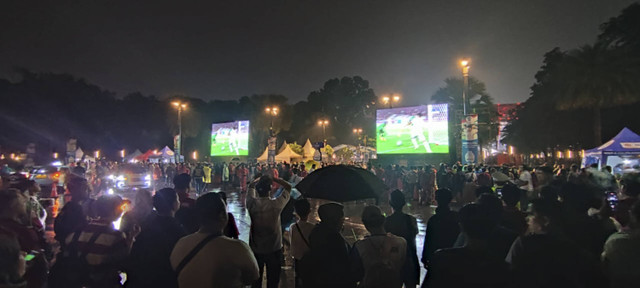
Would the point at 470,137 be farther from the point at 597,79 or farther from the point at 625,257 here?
the point at 597,79

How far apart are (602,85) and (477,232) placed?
34.1 metres

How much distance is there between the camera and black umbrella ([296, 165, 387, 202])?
5.74m

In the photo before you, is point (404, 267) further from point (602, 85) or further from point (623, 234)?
point (602, 85)

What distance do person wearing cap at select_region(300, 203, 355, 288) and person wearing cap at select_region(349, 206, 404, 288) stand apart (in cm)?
14

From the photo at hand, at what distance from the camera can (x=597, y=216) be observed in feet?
14.5

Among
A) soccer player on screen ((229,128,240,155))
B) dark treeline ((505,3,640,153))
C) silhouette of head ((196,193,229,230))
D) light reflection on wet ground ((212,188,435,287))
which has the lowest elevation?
light reflection on wet ground ((212,188,435,287))

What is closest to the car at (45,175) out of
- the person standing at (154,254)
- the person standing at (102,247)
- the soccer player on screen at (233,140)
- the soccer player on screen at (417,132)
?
the soccer player on screen at (233,140)

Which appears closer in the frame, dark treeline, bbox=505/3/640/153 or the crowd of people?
the crowd of people

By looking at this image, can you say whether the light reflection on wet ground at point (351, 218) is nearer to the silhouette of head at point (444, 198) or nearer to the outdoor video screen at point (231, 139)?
the silhouette of head at point (444, 198)

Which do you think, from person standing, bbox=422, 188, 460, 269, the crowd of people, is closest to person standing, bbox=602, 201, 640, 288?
the crowd of people

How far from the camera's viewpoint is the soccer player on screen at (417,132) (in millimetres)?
26766

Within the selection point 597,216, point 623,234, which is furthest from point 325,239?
point 597,216

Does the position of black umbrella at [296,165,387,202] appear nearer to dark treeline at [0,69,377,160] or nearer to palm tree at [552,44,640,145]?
palm tree at [552,44,640,145]

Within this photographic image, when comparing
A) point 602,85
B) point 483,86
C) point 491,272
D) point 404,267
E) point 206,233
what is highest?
point 483,86
